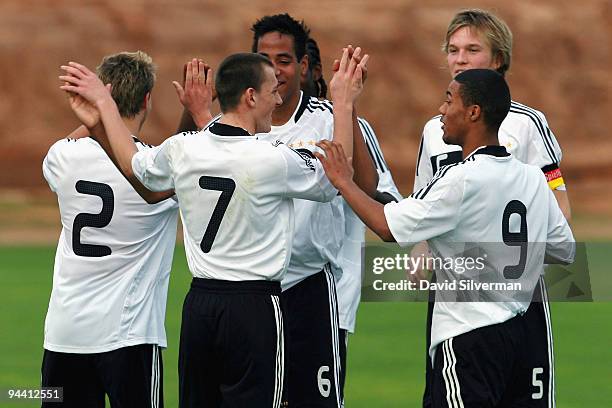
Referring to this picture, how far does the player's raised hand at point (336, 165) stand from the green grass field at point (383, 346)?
13.3ft

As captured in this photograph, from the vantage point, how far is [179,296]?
15703mm

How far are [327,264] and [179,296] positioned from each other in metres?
8.95

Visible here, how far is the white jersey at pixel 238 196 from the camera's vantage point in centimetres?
580

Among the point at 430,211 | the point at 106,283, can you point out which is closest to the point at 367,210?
the point at 430,211

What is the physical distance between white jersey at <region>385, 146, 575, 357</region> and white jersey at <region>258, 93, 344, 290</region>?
3.50ft

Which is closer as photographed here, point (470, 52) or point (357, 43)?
point (470, 52)

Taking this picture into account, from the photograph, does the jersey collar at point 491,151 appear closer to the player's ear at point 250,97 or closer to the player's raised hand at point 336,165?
the player's raised hand at point 336,165

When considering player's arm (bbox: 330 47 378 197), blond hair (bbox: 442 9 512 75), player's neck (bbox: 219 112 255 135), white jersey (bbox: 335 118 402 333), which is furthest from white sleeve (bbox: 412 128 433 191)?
player's neck (bbox: 219 112 255 135)

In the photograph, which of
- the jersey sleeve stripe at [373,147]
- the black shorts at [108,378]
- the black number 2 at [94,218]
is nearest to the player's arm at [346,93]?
the jersey sleeve stripe at [373,147]

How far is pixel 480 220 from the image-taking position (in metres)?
5.67

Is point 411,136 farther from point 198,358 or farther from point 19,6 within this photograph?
point 198,358

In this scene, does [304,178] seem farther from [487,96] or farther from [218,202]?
[487,96]

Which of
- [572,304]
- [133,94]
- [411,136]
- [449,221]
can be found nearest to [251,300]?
[449,221]

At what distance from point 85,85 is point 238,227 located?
1.08m
